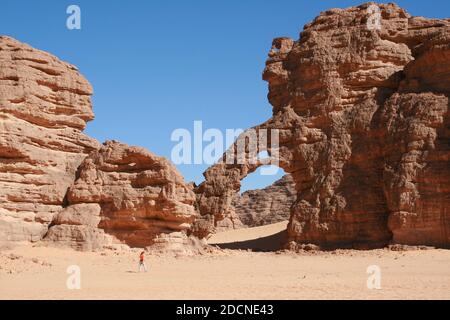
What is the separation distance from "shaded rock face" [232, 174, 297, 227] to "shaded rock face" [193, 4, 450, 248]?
24159mm

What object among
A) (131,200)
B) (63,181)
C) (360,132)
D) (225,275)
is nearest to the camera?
(225,275)

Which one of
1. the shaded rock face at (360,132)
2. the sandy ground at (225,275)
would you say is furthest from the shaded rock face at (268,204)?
the sandy ground at (225,275)

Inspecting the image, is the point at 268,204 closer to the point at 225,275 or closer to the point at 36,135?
the point at 36,135

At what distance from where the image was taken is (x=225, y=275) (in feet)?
56.1

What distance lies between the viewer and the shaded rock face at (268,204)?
55.2 metres

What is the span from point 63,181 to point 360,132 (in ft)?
46.2

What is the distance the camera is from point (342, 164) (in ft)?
91.7

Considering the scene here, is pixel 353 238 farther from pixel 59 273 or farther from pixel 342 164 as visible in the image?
pixel 59 273

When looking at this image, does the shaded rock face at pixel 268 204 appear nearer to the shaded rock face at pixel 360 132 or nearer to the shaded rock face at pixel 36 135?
the shaded rock face at pixel 360 132

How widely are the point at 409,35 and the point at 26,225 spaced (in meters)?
20.8

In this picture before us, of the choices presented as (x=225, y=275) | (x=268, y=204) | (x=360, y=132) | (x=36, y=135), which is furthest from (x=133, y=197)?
(x=268, y=204)

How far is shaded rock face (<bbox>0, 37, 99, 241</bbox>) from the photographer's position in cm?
2191

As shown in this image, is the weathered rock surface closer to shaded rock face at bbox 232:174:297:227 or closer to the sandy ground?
the sandy ground
